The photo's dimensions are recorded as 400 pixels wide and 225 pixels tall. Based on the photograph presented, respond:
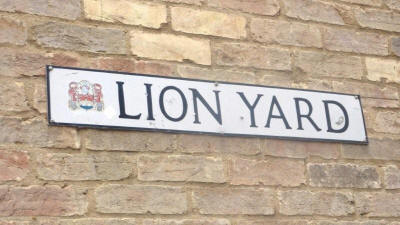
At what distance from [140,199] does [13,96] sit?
25.1 inches

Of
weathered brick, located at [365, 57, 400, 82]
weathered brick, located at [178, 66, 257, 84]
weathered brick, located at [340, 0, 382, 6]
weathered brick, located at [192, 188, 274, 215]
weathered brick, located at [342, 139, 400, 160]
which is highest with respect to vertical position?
weathered brick, located at [340, 0, 382, 6]

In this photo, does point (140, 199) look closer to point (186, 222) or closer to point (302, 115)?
point (186, 222)

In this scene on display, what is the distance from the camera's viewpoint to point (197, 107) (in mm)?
3033

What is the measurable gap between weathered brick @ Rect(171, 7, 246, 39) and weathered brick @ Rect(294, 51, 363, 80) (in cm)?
33

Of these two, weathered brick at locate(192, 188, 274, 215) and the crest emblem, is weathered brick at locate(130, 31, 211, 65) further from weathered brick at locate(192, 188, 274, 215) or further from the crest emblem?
weathered brick at locate(192, 188, 274, 215)

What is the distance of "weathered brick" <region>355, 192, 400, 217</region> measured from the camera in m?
3.26

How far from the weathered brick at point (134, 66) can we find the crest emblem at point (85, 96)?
0.11 m

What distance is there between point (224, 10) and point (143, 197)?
101cm

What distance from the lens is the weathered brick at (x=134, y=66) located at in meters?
2.94

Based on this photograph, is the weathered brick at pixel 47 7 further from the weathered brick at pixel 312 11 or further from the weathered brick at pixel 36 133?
the weathered brick at pixel 312 11

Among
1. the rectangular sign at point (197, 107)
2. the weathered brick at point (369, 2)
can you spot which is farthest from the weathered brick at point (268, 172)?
the weathered brick at point (369, 2)

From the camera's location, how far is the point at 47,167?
2.69 meters

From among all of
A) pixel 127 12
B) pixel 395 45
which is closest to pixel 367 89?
pixel 395 45

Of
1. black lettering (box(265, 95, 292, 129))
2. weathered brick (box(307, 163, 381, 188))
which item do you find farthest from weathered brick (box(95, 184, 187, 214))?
weathered brick (box(307, 163, 381, 188))
